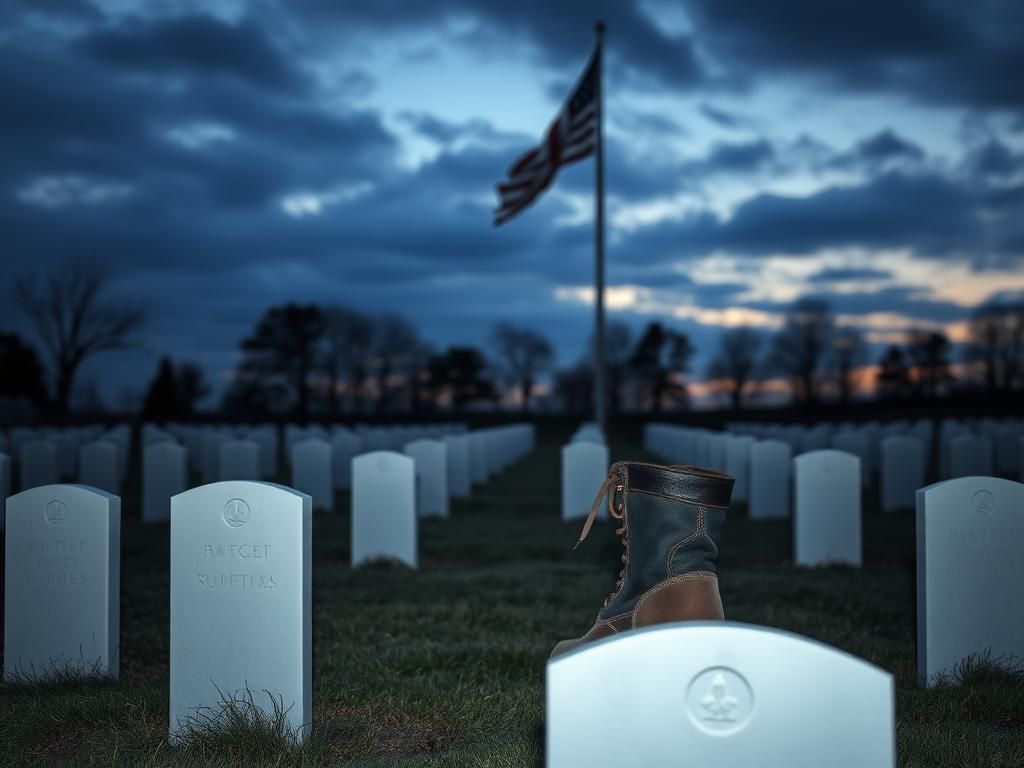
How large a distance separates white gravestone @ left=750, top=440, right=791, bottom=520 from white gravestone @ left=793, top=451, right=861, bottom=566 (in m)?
4.35

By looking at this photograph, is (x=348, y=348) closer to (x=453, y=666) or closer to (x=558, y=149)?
(x=558, y=149)

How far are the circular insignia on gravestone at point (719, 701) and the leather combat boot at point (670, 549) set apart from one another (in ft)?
3.32

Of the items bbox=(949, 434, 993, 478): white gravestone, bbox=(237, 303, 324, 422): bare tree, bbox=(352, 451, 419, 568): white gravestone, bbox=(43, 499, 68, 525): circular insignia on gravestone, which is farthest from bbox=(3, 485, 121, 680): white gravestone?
bbox=(237, 303, 324, 422): bare tree

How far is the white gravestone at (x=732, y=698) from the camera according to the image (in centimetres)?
197

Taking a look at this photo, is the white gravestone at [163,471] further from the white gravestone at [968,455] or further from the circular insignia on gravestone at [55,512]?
the white gravestone at [968,455]

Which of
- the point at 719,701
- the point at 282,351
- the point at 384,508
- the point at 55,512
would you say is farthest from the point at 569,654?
the point at 282,351

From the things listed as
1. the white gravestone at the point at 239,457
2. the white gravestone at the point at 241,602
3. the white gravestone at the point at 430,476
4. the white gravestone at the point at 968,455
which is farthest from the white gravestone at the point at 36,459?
the white gravestone at the point at 968,455

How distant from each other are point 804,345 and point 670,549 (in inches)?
2671

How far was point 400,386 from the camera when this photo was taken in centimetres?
6644

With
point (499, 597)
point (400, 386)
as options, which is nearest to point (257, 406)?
point (400, 386)

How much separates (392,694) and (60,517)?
200cm

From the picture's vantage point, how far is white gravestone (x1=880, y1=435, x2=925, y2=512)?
13.7 m

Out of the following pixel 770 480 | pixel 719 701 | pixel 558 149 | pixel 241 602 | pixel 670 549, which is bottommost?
pixel 770 480

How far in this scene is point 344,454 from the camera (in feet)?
61.1
